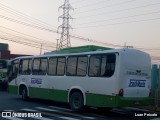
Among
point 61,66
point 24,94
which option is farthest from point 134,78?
point 24,94

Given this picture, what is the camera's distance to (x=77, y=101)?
16.2m

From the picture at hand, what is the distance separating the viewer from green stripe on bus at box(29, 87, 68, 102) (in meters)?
17.1

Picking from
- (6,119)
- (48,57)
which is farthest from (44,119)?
(48,57)

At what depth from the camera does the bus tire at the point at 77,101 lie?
51.8ft

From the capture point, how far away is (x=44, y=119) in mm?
13375

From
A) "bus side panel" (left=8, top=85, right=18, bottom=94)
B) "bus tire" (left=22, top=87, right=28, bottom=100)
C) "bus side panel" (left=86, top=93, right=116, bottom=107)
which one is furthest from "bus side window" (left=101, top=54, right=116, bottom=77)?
"bus side panel" (left=8, top=85, right=18, bottom=94)

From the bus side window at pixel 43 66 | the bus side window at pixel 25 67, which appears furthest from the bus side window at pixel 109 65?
the bus side window at pixel 25 67

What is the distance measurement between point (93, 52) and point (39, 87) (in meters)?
5.03

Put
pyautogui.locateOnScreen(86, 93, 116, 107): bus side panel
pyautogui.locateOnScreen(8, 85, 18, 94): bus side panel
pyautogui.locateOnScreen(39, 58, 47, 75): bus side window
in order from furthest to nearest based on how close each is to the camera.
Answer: pyautogui.locateOnScreen(8, 85, 18, 94): bus side panel < pyautogui.locateOnScreen(39, 58, 47, 75): bus side window < pyautogui.locateOnScreen(86, 93, 116, 107): bus side panel

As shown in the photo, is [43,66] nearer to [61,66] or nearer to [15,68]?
[61,66]

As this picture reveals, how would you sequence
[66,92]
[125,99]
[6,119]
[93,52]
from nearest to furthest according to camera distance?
1. [6,119]
2. [125,99]
3. [93,52]
4. [66,92]

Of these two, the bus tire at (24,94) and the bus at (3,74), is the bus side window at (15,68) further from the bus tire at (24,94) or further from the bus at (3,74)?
the bus at (3,74)

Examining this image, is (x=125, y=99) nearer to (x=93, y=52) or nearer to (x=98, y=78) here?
(x=98, y=78)

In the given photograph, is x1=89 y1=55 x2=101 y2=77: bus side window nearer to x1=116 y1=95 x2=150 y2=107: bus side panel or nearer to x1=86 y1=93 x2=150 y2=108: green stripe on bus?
x1=86 y1=93 x2=150 y2=108: green stripe on bus
